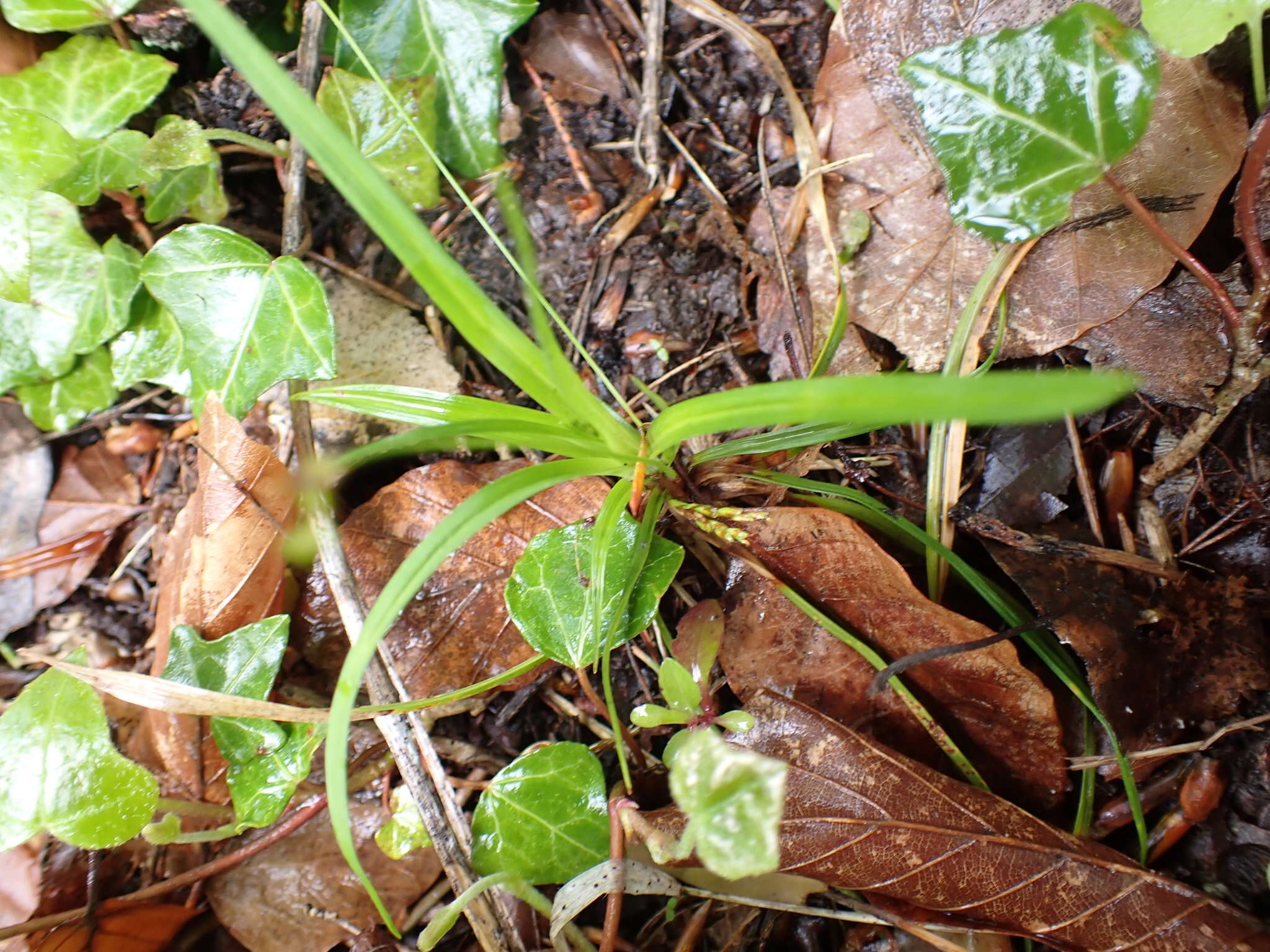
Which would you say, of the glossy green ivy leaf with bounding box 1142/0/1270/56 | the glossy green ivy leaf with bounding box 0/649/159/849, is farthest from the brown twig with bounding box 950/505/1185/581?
the glossy green ivy leaf with bounding box 0/649/159/849

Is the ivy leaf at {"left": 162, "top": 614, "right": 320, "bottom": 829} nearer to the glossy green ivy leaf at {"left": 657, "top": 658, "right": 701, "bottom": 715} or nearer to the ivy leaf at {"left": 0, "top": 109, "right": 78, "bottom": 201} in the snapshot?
the glossy green ivy leaf at {"left": 657, "top": 658, "right": 701, "bottom": 715}

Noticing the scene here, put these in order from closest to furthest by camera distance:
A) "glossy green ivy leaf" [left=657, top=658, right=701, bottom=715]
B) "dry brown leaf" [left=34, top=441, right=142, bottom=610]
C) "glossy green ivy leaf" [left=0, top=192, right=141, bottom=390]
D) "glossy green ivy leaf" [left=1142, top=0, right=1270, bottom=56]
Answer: "glossy green ivy leaf" [left=1142, top=0, right=1270, bottom=56], "glossy green ivy leaf" [left=657, top=658, right=701, bottom=715], "glossy green ivy leaf" [left=0, top=192, right=141, bottom=390], "dry brown leaf" [left=34, top=441, right=142, bottom=610]

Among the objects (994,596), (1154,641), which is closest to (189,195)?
(994,596)

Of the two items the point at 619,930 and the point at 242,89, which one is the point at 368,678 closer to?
the point at 619,930

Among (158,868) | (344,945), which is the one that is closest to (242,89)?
(158,868)

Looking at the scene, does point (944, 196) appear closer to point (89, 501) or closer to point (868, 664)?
point (868, 664)
